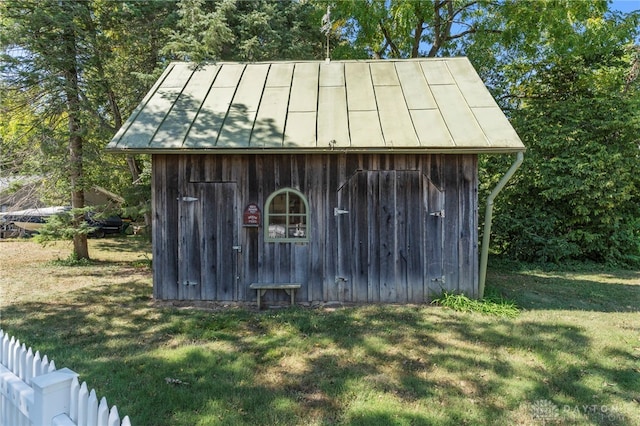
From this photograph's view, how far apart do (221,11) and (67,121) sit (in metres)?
5.12

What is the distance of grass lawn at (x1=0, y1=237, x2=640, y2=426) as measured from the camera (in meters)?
3.16

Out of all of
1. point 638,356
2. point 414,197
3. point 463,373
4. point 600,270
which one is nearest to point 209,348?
point 463,373

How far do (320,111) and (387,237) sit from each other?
2.47 metres

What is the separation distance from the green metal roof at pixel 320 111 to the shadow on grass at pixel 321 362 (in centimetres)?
257

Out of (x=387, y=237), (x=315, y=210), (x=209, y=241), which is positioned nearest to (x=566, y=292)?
(x=387, y=237)

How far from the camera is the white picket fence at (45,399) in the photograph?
189cm

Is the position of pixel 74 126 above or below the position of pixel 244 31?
below

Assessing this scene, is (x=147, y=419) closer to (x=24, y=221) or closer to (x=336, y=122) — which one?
(x=336, y=122)

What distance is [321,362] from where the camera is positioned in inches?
160

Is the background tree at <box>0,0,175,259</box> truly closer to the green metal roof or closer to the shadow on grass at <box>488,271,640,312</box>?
the green metal roof

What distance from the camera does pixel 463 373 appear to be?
12.5 ft

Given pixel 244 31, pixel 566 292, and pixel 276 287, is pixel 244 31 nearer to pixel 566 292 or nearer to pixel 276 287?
pixel 276 287

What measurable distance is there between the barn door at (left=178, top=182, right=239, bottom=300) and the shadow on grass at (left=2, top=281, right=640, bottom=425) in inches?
21.1

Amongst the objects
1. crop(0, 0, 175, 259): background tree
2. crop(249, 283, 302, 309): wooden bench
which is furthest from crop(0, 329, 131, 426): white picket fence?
crop(0, 0, 175, 259): background tree
